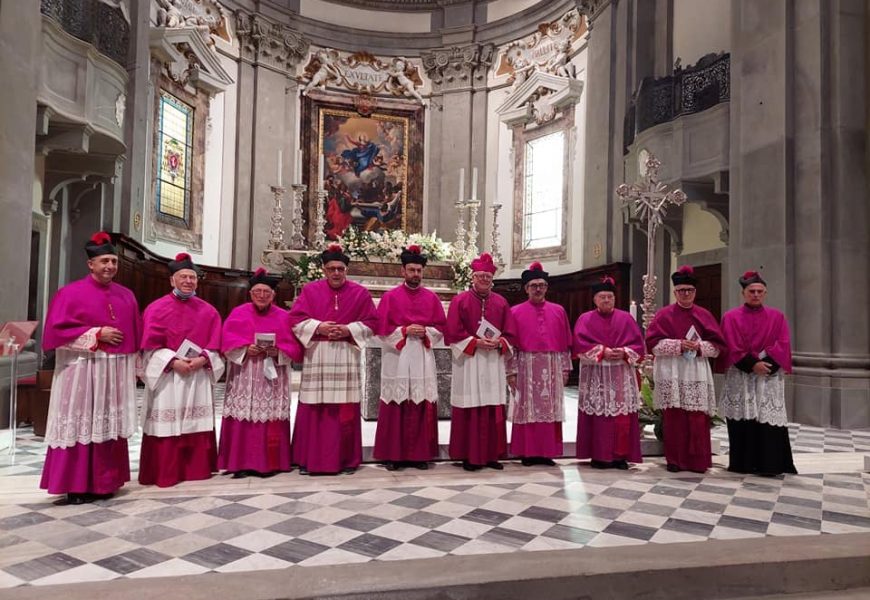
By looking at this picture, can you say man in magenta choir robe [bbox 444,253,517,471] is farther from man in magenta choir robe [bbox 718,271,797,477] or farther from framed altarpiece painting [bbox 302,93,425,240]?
framed altarpiece painting [bbox 302,93,425,240]

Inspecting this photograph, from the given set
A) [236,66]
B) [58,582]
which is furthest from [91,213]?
[58,582]

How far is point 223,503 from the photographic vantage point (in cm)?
458

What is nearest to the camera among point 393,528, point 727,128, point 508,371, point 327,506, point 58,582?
point 58,582

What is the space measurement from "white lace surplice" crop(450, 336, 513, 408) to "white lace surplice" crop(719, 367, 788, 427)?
1989mm

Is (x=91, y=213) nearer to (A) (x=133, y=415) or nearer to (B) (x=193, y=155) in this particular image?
(B) (x=193, y=155)

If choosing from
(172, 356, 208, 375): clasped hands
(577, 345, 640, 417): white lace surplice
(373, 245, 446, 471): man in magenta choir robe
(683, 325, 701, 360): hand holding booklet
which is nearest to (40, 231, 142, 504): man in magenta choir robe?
(172, 356, 208, 375): clasped hands

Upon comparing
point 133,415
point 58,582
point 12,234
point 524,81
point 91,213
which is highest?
point 524,81

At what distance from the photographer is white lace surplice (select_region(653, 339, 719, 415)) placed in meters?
5.62

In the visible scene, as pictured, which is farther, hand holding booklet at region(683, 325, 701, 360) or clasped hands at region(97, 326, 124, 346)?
hand holding booklet at region(683, 325, 701, 360)

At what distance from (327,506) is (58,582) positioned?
175 centimetres

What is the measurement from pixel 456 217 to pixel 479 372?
11617mm

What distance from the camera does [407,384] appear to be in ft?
18.6

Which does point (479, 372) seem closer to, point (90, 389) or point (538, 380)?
point (538, 380)

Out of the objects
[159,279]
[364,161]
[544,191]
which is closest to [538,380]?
[159,279]
